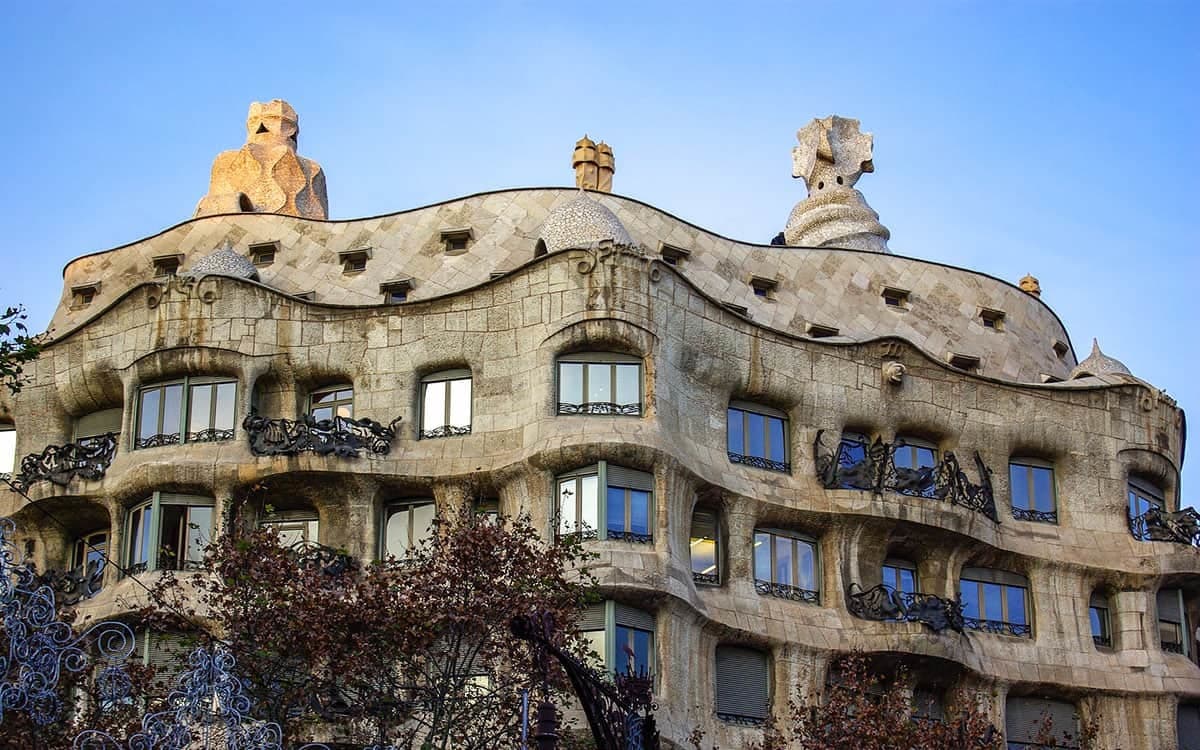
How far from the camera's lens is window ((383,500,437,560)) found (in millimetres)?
43062

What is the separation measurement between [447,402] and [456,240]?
4731 mm

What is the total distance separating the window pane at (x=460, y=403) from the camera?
1722 inches

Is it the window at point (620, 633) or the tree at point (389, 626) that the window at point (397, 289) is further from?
the tree at point (389, 626)

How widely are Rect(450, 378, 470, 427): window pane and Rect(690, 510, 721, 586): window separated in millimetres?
4863

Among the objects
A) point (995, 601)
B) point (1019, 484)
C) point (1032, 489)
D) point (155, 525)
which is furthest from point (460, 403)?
point (1032, 489)

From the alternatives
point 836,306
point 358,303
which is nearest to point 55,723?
point 358,303

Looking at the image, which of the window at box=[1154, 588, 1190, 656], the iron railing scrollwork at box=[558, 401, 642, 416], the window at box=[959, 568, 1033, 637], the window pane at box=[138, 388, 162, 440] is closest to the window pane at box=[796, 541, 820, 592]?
the window at box=[959, 568, 1033, 637]

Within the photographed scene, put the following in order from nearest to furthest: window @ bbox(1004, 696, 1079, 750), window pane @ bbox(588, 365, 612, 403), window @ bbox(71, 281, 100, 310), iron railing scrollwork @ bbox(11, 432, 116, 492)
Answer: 1. window pane @ bbox(588, 365, 612, 403)
2. iron railing scrollwork @ bbox(11, 432, 116, 492)
3. window @ bbox(1004, 696, 1079, 750)
4. window @ bbox(71, 281, 100, 310)

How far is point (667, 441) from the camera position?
1635 inches

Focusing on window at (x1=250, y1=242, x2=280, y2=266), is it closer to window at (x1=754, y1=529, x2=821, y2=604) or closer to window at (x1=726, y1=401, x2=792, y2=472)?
window at (x1=726, y1=401, x2=792, y2=472)

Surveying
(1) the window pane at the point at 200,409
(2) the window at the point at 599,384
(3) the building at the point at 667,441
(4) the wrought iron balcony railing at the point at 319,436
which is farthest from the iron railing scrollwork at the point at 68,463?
(2) the window at the point at 599,384

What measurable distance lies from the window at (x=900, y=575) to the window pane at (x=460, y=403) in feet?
29.6

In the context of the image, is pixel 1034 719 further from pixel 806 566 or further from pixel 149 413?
pixel 149 413

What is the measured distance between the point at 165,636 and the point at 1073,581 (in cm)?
1914
